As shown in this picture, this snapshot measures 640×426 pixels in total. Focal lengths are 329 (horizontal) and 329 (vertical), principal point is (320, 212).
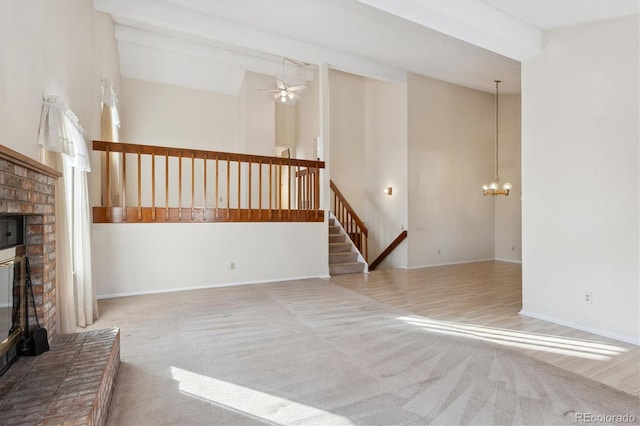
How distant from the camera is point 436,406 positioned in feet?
6.78

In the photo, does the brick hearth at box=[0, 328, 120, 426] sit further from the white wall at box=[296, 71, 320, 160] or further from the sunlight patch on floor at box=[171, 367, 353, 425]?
the white wall at box=[296, 71, 320, 160]

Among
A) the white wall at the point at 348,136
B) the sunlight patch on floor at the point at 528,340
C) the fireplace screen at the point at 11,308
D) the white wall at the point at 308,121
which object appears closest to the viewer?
the fireplace screen at the point at 11,308

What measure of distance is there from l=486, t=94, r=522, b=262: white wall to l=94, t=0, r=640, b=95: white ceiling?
580mm

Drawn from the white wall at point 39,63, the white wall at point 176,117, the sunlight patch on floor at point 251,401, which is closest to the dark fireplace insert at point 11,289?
the white wall at point 39,63

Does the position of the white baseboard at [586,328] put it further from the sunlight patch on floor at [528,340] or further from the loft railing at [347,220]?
the loft railing at [347,220]

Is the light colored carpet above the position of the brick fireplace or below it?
below

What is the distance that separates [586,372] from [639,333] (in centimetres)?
112

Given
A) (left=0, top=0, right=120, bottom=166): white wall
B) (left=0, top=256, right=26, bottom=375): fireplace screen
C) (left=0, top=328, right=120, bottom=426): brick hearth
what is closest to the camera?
(left=0, top=328, right=120, bottom=426): brick hearth

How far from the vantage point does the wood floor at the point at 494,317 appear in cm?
272

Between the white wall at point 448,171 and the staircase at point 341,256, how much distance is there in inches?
54.3

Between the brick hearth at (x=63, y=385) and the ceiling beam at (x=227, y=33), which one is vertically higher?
the ceiling beam at (x=227, y=33)

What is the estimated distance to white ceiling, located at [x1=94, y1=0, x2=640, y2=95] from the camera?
3.36m

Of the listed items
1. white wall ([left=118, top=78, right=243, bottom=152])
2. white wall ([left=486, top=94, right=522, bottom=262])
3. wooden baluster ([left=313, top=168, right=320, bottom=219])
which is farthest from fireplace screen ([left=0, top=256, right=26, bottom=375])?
white wall ([left=486, top=94, right=522, bottom=262])

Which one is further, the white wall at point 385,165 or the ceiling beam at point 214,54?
the white wall at point 385,165
